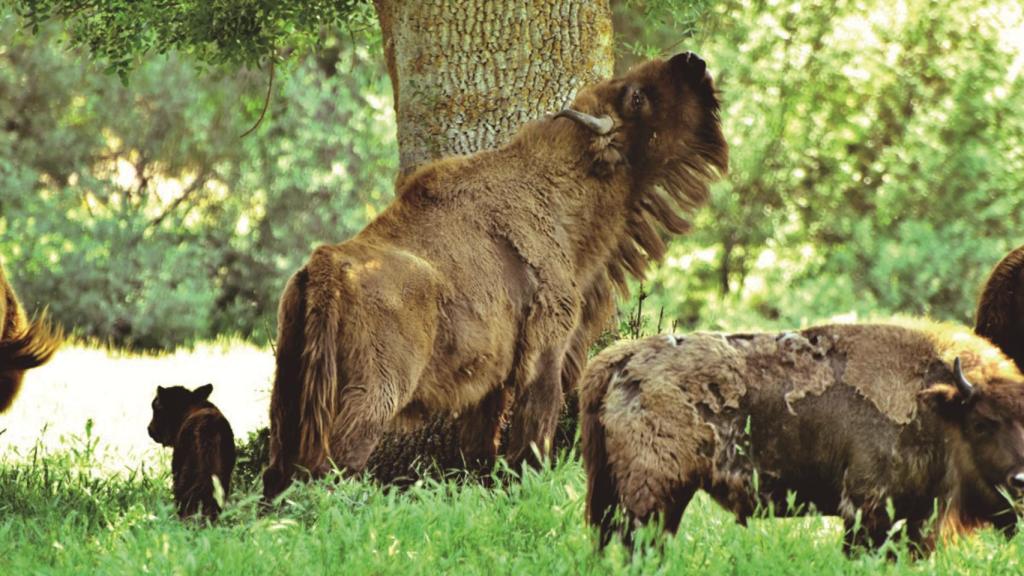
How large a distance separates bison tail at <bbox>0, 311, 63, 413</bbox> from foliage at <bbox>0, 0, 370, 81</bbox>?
82.7 inches

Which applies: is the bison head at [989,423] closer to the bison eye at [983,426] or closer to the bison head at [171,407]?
the bison eye at [983,426]

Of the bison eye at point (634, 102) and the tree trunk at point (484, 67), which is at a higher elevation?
the tree trunk at point (484, 67)

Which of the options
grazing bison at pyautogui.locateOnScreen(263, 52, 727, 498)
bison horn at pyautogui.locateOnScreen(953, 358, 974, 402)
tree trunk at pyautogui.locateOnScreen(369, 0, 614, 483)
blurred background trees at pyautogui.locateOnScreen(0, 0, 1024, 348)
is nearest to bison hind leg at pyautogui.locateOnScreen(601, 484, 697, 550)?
bison horn at pyautogui.locateOnScreen(953, 358, 974, 402)

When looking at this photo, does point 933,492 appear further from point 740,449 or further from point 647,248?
point 647,248

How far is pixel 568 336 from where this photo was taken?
718 cm

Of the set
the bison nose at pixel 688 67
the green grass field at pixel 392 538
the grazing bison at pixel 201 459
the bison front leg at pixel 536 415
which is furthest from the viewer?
the bison nose at pixel 688 67

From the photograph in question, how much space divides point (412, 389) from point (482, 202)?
120 cm

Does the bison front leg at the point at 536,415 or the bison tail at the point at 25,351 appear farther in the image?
the bison tail at the point at 25,351

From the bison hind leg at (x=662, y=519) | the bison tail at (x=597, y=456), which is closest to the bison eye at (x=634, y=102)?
the bison tail at (x=597, y=456)

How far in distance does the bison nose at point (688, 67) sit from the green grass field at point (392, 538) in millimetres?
2314

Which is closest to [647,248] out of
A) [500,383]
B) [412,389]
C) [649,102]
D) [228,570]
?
[649,102]

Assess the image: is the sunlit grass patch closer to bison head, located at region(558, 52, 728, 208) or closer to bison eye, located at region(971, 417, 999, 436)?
bison head, located at region(558, 52, 728, 208)

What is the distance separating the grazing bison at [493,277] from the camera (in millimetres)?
6211

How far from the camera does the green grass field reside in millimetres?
4855
